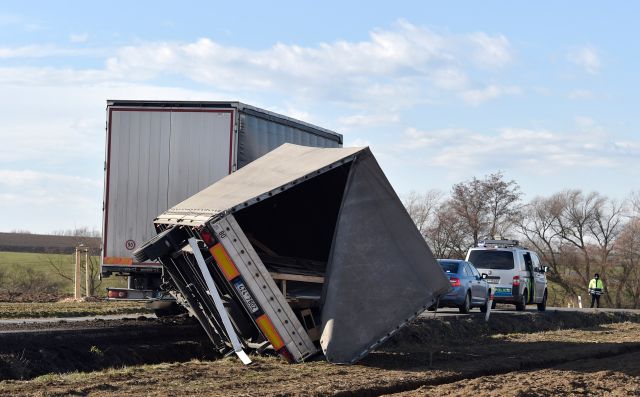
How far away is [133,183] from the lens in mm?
18188

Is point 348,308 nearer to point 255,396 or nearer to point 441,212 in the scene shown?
point 255,396

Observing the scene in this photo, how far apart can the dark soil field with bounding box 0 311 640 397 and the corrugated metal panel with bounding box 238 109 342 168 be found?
354 cm

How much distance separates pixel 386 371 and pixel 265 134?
7224 millimetres

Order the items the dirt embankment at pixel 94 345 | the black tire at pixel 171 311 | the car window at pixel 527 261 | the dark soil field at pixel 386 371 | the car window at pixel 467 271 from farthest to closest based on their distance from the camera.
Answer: the car window at pixel 527 261, the car window at pixel 467 271, the black tire at pixel 171 311, the dirt embankment at pixel 94 345, the dark soil field at pixel 386 371

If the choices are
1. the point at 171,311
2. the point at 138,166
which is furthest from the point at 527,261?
the point at 138,166

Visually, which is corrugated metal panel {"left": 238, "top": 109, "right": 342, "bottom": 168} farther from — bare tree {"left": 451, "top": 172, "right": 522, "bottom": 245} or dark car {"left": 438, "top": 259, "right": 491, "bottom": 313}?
bare tree {"left": 451, "top": 172, "right": 522, "bottom": 245}

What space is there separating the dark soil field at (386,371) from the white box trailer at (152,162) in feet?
5.31

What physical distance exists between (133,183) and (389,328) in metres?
6.94

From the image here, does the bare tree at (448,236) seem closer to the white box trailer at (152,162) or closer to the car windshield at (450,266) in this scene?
the car windshield at (450,266)

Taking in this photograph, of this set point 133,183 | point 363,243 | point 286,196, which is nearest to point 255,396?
point 363,243

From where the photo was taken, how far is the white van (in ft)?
93.3

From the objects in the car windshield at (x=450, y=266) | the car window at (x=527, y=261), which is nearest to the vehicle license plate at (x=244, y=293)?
the car windshield at (x=450, y=266)

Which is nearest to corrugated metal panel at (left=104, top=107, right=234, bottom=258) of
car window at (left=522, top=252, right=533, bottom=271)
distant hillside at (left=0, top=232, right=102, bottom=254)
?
car window at (left=522, top=252, right=533, bottom=271)

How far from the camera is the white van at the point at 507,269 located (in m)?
28.4
